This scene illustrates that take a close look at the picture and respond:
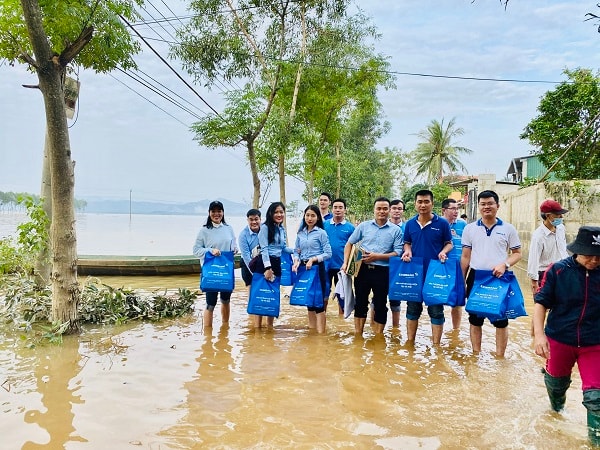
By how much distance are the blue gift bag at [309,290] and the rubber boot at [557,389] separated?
2861 millimetres

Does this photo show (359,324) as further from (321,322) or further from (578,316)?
(578,316)

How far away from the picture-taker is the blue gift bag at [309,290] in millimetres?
5789

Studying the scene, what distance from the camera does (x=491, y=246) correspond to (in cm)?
478

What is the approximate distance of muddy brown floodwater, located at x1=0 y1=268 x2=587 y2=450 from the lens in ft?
10.2

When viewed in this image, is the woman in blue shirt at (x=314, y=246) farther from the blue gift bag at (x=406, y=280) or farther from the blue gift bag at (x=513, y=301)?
the blue gift bag at (x=513, y=301)

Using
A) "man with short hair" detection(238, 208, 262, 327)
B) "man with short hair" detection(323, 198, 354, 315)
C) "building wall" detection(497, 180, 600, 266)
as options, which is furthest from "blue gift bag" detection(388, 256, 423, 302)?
"building wall" detection(497, 180, 600, 266)

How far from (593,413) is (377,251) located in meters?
2.90

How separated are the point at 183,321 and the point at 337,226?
2.55 m

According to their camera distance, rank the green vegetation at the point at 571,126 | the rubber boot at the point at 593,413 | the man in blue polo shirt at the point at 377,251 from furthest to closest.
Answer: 1. the green vegetation at the point at 571,126
2. the man in blue polo shirt at the point at 377,251
3. the rubber boot at the point at 593,413

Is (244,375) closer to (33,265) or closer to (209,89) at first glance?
(33,265)

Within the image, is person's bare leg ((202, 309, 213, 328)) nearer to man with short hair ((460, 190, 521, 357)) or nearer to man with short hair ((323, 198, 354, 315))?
man with short hair ((323, 198, 354, 315))

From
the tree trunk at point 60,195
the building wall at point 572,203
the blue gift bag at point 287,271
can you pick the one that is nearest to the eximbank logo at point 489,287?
the blue gift bag at point 287,271

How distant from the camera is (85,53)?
6852 millimetres

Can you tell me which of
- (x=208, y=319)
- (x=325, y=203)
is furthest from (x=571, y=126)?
(x=208, y=319)
